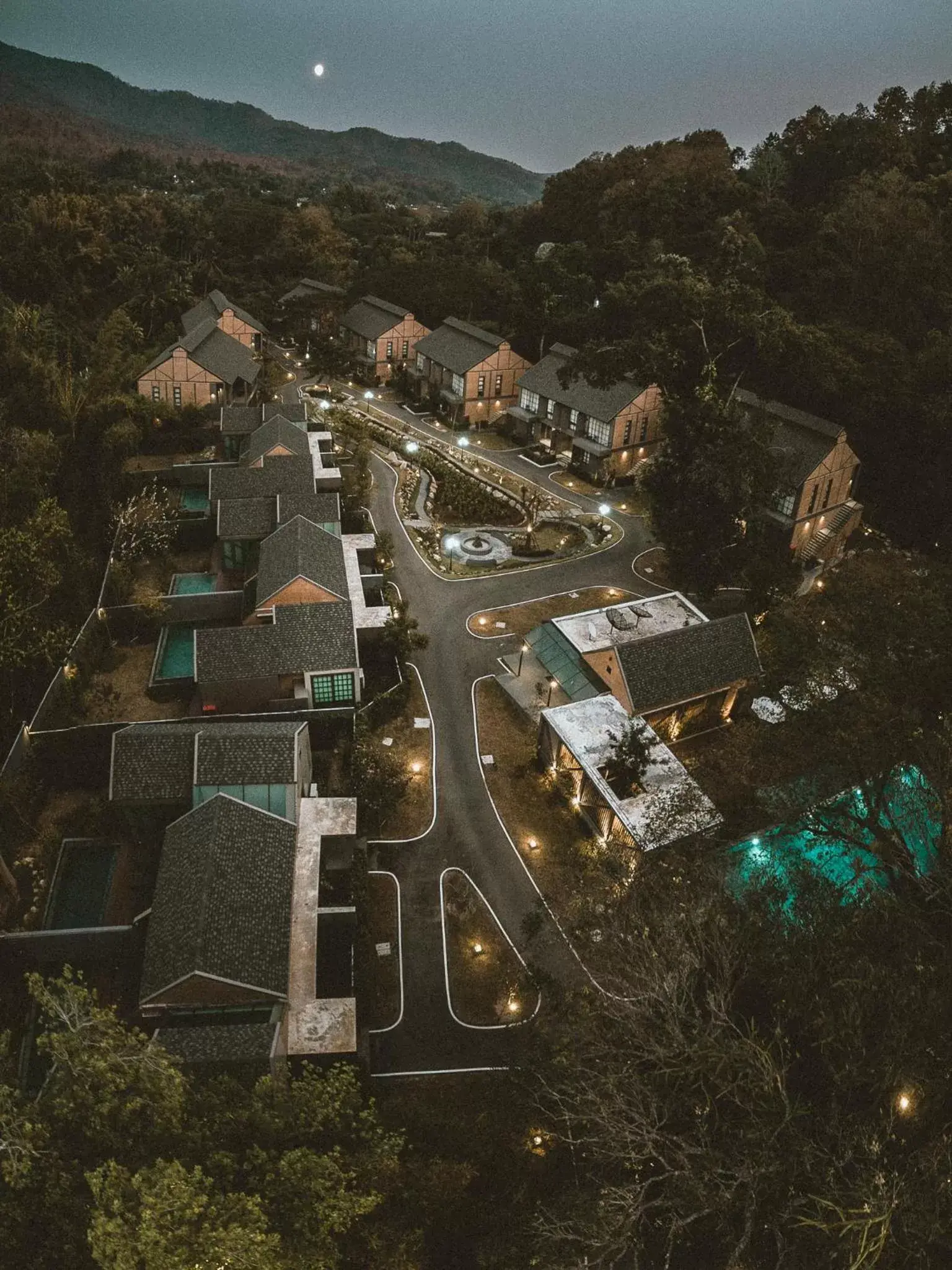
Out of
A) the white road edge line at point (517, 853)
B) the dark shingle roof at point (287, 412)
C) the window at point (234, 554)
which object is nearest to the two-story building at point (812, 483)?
the white road edge line at point (517, 853)

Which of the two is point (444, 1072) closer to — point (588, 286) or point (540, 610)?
point (540, 610)

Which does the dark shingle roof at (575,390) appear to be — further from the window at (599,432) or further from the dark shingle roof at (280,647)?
the dark shingle roof at (280,647)

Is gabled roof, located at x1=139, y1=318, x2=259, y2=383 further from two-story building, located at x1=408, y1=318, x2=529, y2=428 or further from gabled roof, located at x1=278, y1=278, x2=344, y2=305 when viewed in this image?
gabled roof, located at x1=278, y1=278, x2=344, y2=305

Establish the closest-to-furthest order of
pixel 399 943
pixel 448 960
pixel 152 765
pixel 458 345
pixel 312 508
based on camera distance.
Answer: pixel 448 960 → pixel 399 943 → pixel 152 765 → pixel 312 508 → pixel 458 345

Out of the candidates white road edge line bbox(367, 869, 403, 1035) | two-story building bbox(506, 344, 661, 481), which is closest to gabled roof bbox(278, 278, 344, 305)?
two-story building bbox(506, 344, 661, 481)

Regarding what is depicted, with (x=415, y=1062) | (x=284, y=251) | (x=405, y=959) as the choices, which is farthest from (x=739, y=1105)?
(x=284, y=251)

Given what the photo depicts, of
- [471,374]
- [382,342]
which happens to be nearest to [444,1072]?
[471,374]
